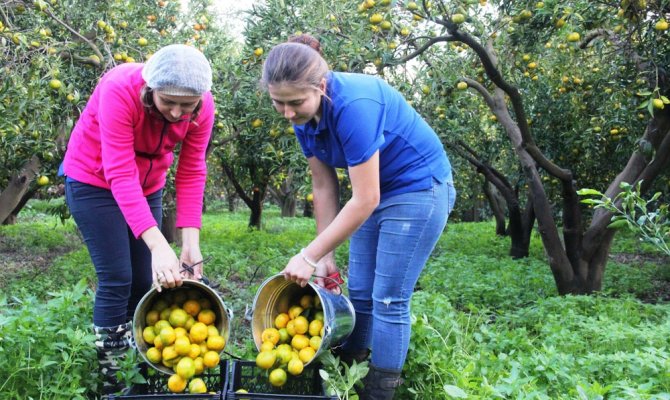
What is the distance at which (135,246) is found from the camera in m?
2.86

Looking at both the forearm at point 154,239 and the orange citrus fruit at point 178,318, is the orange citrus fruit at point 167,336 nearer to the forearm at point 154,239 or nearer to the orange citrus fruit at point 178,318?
the orange citrus fruit at point 178,318

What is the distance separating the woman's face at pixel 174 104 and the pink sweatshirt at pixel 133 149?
0.08 m

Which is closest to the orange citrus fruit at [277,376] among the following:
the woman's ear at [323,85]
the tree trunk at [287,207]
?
the woman's ear at [323,85]

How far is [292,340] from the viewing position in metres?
2.52

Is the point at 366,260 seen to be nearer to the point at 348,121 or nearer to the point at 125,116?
the point at 348,121

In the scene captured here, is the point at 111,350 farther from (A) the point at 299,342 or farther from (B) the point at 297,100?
(B) the point at 297,100

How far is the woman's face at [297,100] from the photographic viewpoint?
7.16 ft

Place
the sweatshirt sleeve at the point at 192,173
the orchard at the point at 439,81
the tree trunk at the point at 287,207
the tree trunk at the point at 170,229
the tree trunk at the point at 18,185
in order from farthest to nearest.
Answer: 1. the tree trunk at the point at 287,207
2. the tree trunk at the point at 170,229
3. the tree trunk at the point at 18,185
4. the orchard at the point at 439,81
5. the sweatshirt sleeve at the point at 192,173

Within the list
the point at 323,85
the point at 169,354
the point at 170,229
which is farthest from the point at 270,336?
the point at 170,229

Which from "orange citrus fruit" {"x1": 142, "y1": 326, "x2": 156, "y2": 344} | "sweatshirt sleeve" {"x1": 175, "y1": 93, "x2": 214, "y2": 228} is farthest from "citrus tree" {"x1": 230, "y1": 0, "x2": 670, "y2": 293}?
"orange citrus fruit" {"x1": 142, "y1": 326, "x2": 156, "y2": 344}

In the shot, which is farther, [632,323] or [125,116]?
[632,323]

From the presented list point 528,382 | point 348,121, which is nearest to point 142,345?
point 348,121

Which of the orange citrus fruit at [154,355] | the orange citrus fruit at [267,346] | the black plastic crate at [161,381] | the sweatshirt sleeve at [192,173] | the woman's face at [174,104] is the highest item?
the woman's face at [174,104]

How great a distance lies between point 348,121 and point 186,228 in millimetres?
997
